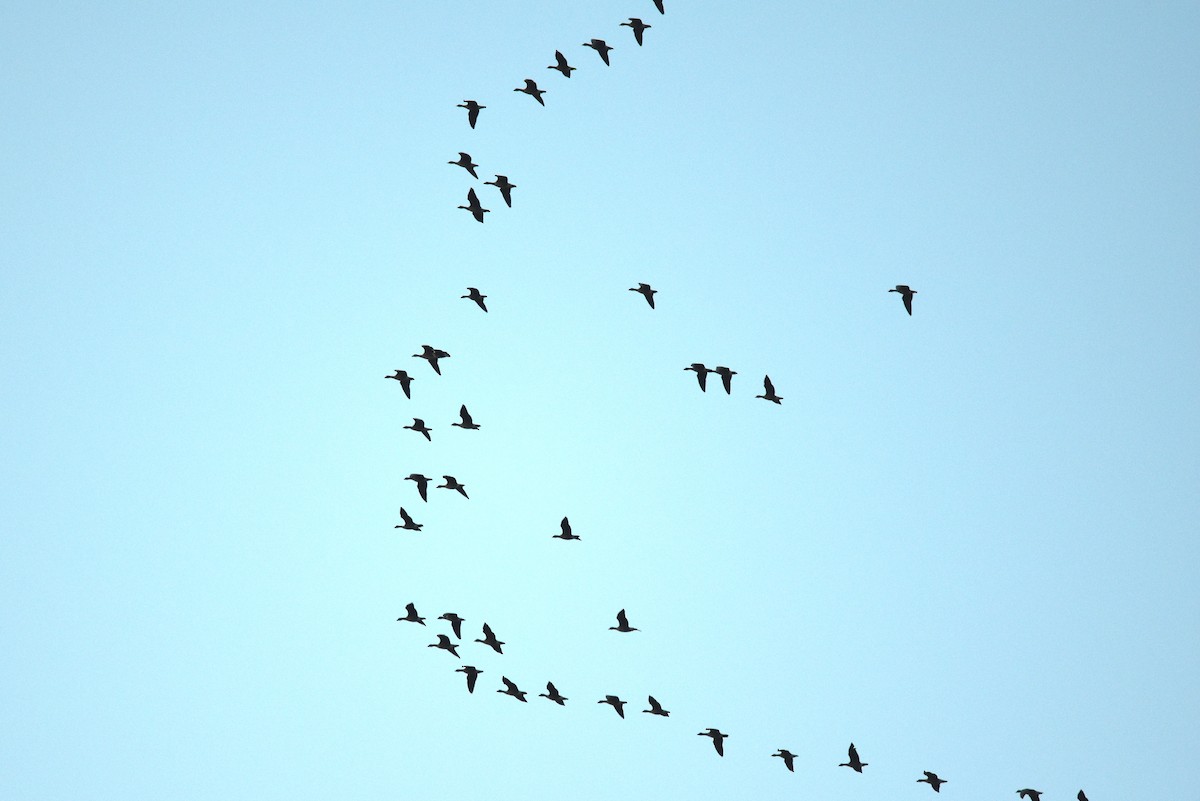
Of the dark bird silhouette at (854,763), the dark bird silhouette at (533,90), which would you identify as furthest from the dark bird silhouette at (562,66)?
the dark bird silhouette at (854,763)

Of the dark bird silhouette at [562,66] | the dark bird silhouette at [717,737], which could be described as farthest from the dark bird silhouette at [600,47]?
the dark bird silhouette at [717,737]

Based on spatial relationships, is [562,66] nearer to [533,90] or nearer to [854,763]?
[533,90]

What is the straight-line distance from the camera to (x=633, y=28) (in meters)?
75.4

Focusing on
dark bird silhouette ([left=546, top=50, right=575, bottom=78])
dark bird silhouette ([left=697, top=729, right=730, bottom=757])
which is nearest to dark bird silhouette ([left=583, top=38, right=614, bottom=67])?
dark bird silhouette ([left=546, top=50, right=575, bottom=78])

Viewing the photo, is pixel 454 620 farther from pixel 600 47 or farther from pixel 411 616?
pixel 600 47

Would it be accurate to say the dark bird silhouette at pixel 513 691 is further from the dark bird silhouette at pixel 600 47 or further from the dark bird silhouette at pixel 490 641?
the dark bird silhouette at pixel 600 47

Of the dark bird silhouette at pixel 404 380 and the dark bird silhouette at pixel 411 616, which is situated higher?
the dark bird silhouette at pixel 404 380

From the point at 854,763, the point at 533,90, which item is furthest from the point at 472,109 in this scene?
the point at 854,763

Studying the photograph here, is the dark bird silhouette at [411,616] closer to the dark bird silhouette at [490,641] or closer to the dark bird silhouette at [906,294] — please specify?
the dark bird silhouette at [490,641]

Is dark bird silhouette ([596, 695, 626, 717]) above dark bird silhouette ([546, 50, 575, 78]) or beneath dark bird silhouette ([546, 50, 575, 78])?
beneath

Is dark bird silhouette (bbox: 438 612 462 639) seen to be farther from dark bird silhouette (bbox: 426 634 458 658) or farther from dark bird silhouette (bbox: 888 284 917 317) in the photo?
dark bird silhouette (bbox: 888 284 917 317)

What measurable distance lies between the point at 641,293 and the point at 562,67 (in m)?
12.0

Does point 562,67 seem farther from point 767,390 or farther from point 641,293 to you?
point 767,390

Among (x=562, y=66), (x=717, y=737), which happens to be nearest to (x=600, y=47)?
(x=562, y=66)
